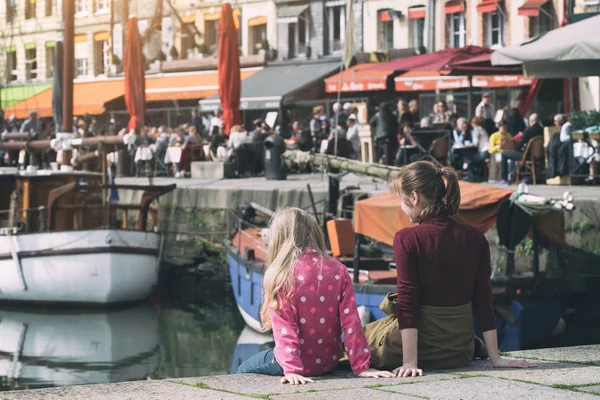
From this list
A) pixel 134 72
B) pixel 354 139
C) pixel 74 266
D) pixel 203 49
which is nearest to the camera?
pixel 74 266

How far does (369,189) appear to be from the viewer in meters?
22.1

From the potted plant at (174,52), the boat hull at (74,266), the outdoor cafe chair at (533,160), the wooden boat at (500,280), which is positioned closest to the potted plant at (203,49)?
the potted plant at (174,52)

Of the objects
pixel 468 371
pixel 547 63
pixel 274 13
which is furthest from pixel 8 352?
pixel 274 13

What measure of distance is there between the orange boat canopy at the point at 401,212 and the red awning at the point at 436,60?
8.47m

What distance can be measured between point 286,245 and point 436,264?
755mm

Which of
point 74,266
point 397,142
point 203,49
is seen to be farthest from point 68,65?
point 203,49

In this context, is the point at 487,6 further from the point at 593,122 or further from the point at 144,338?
the point at 144,338

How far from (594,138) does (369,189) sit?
13.8 feet

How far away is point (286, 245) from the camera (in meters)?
6.05

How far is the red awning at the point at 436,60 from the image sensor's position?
80.0 ft

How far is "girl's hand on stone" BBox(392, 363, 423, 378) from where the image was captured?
241 inches

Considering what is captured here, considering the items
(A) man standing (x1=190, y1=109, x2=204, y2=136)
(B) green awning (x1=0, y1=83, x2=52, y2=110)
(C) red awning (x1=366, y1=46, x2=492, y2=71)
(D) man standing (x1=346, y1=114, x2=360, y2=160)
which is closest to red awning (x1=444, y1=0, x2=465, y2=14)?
(C) red awning (x1=366, y1=46, x2=492, y2=71)

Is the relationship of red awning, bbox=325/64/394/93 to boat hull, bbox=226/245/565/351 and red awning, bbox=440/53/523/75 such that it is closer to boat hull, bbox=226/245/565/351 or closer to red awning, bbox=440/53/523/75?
red awning, bbox=440/53/523/75

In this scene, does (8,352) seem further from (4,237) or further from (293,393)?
(293,393)
